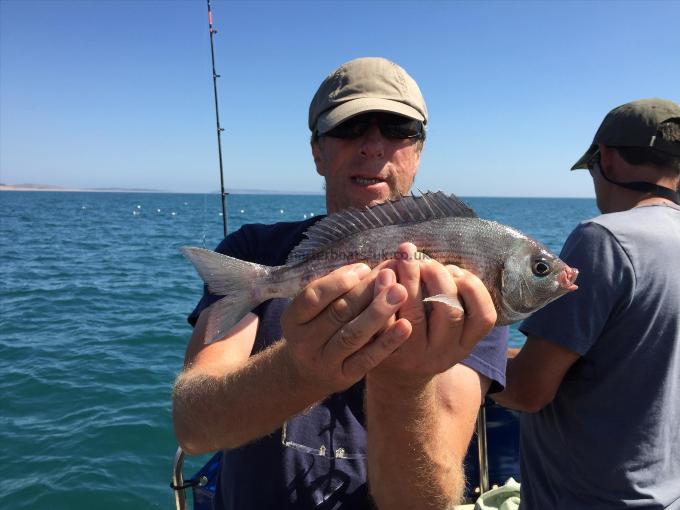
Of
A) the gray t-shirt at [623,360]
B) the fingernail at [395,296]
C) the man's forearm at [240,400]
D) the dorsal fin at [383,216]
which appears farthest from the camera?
the gray t-shirt at [623,360]

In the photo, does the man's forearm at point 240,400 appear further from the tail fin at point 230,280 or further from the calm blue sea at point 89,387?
the calm blue sea at point 89,387

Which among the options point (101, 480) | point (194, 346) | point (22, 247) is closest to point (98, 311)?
point (101, 480)

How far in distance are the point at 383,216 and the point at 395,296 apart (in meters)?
0.73

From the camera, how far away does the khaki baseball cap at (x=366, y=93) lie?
303 centimetres

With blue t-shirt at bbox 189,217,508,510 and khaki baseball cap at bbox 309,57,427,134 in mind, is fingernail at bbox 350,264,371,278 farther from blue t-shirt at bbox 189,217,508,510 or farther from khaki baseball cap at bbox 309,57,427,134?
khaki baseball cap at bbox 309,57,427,134

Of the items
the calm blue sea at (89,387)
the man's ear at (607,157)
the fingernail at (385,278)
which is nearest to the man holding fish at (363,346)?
the fingernail at (385,278)

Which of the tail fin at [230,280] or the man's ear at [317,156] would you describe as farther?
the man's ear at [317,156]

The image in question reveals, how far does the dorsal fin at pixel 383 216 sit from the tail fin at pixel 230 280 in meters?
0.22

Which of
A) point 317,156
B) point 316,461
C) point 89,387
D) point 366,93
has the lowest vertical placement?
point 89,387

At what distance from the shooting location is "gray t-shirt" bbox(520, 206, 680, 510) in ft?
9.07

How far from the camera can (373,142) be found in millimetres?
3113

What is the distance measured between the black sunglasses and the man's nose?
2 cm

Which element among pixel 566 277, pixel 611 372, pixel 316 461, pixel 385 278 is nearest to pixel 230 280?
pixel 385 278

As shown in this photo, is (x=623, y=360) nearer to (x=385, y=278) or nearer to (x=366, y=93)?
(x=385, y=278)
